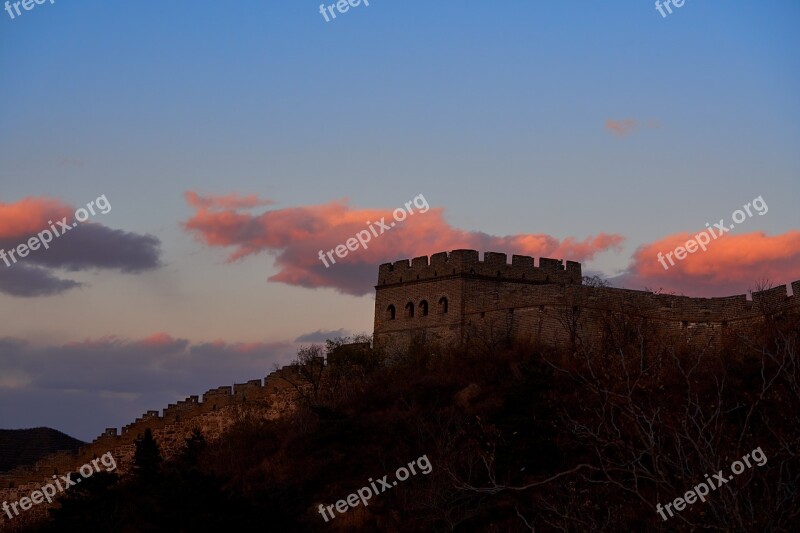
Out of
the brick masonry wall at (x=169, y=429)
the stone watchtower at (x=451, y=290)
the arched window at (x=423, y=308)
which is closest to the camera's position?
the stone watchtower at (x=451, y=290)

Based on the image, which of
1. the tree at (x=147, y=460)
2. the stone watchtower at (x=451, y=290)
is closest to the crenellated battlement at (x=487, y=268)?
the stone watchtower at (x=451, y=290)

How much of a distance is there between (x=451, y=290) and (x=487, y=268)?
1.68 m

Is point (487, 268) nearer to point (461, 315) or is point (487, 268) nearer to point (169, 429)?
point (461, 315)

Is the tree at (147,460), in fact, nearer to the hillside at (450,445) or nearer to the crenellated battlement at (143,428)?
the hillside at (450,445)

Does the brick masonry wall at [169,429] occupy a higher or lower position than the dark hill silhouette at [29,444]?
lower

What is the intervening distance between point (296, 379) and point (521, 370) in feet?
43.6

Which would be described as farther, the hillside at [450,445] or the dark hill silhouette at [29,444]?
the dark hill silhouette at [29,444]

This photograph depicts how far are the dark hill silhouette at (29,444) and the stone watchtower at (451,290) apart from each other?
20132 mm

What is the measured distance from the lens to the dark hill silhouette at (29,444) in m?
53.0

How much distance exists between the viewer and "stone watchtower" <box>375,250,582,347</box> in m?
40.5

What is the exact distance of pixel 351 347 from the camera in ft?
138

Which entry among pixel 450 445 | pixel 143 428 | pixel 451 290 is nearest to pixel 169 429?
pixel 143 428

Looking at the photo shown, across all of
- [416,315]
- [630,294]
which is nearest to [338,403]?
[416,315]

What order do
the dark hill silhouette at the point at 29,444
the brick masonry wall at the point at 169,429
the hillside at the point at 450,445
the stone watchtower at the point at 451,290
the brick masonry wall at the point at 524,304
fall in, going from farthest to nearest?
the dark hill silhouette at the point at 29,444
the brick masonry wall at the point at 169,429
the stone watchtower at the point at 451,290
the brick masonry wall at the point at 524,304
the hillside at the point at 450,445
